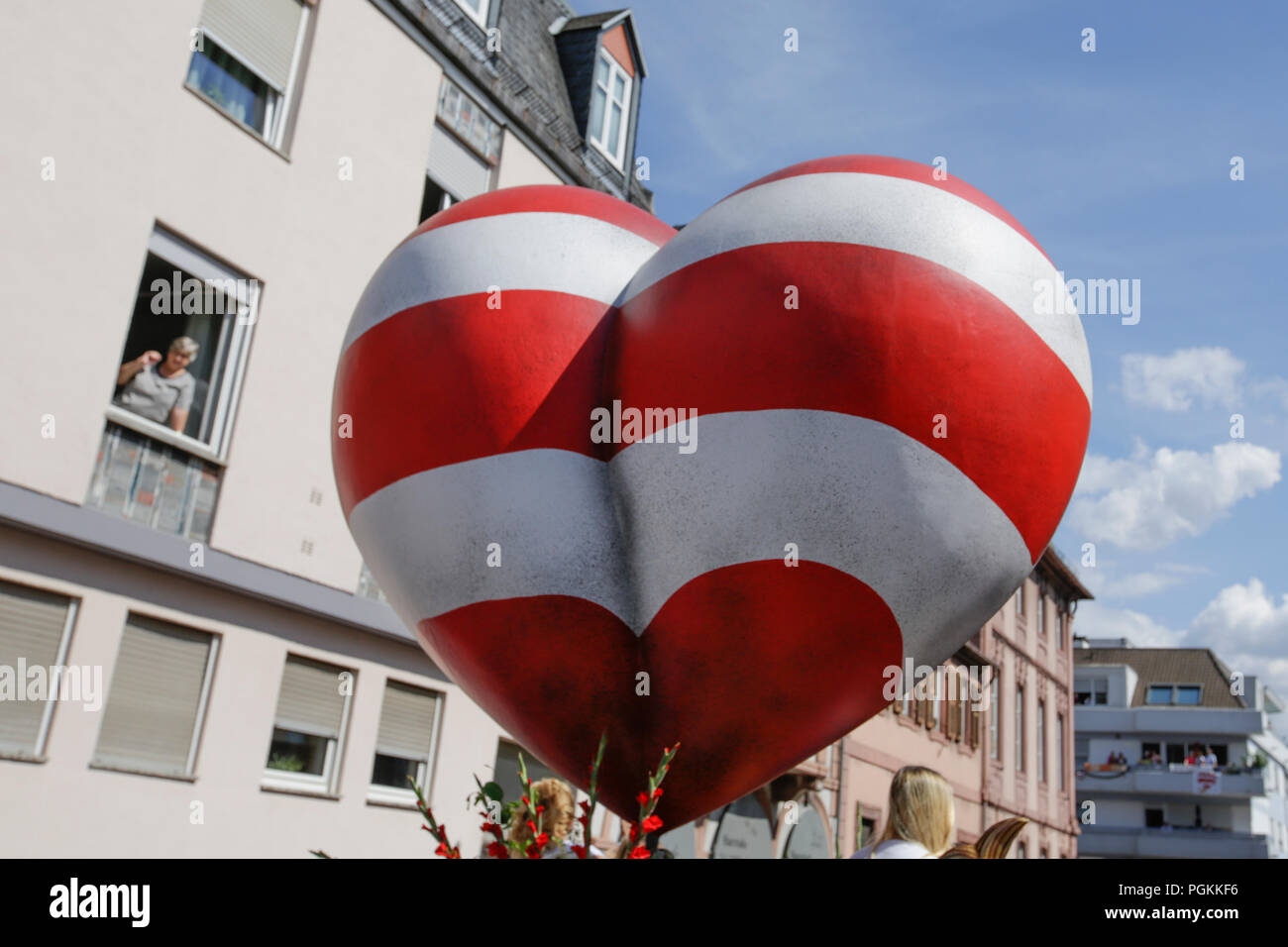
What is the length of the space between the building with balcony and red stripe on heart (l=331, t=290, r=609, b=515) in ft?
203

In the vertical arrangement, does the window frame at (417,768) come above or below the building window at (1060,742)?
below

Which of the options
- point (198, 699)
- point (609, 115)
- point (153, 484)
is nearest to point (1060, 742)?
point (609, 115)

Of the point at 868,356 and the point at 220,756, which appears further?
the point at 220,756

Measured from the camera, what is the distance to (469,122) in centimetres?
1495

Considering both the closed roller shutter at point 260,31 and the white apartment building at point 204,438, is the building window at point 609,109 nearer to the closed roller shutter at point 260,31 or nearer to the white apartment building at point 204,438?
the white apartment building at point 204,438

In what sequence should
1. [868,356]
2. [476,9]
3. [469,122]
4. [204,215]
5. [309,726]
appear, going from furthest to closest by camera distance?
[476,9], [469,122], [309,726], [204,215], [868,356]

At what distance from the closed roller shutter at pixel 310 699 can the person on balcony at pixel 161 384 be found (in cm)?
276

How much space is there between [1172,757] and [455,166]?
209ft

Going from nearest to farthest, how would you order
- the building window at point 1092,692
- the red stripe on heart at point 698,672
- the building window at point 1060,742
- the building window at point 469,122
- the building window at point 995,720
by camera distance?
the red stripe on heart at point 698,672 < the building window at point 469,122 < the building window at point 995,720 < the building window at point 1060,742 < the building window at point 1092,692

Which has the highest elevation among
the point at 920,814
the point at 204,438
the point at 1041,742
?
the point at 1041,742

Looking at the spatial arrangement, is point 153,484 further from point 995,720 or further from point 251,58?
point 995,720

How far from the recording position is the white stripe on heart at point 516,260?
3.22 meters

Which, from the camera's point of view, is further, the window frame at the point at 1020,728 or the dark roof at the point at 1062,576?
the dark roof at the point at 1062,576

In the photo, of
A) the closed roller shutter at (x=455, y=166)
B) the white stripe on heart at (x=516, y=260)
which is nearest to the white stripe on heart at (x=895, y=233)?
the white stripe on heart at (x=516, y=260)
